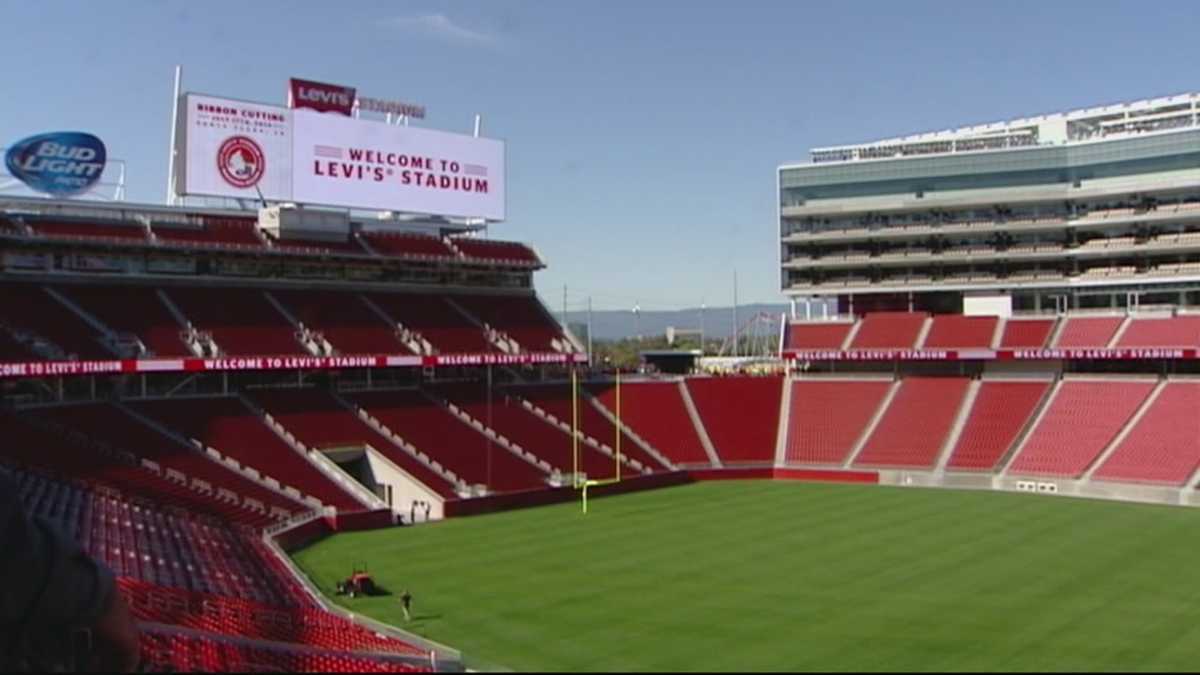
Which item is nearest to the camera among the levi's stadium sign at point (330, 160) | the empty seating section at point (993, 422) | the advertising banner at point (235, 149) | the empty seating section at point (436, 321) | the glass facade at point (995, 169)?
the advertising banner at point (235, 149)

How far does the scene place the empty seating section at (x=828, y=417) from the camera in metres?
56.1

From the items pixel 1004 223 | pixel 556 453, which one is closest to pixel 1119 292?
pixel 1004 223

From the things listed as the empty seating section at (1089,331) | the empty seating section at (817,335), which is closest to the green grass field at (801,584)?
the empty seating section at (1089,331)

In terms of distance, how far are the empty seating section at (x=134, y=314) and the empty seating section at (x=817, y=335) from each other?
31.7 metres

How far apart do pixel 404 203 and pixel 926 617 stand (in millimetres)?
38275

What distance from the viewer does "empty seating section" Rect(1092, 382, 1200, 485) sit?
47719mm

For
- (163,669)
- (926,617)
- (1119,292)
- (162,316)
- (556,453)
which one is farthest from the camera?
(1119,292)

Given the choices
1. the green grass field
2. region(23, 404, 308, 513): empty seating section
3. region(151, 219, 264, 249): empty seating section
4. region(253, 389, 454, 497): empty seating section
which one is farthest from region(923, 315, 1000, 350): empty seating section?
region(23, 404, 308, 513): empty seating section

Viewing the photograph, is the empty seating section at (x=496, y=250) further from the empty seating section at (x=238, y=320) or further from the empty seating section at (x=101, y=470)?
the empty seating section at (x=101, y=470)

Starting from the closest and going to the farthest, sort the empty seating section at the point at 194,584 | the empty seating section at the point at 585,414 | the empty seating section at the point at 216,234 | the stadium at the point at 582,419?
the empty seating section at the point at 194,584 < the stadium at the point at 582,419 < the empty seating section at the point at 216,234 < the empty seating section at the point at 585,414

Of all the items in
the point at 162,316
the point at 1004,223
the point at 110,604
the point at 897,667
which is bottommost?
the point at 897,667

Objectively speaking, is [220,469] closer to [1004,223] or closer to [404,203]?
[404,203]

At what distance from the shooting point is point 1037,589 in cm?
2917

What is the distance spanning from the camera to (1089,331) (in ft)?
193
